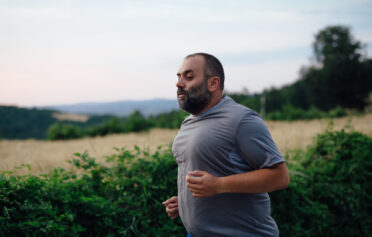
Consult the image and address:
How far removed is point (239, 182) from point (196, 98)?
2.12ft

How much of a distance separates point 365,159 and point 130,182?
4147mm

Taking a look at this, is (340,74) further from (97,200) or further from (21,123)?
(21,123)

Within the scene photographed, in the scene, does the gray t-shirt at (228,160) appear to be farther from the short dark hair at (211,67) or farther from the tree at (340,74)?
the tree at (340,74)

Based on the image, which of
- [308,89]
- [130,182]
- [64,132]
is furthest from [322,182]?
[308,89]

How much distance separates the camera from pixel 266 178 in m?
1.65

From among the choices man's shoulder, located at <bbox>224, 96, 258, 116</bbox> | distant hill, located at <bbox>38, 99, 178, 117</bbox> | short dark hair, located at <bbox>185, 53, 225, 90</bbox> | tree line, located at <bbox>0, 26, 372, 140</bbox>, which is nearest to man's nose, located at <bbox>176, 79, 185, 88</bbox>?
short dark hair, located at <bbox>185, 53, 225, 90</bbox>

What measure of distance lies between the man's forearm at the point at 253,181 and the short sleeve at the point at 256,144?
5cm

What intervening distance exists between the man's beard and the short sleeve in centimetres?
35

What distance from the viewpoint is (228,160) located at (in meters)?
1.76

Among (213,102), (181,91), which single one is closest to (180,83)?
(181,91)

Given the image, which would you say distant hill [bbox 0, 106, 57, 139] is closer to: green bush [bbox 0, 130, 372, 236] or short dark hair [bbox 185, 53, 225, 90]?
green bush [bbox 0, 130, 372, 236]

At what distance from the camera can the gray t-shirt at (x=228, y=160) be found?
1.69 m

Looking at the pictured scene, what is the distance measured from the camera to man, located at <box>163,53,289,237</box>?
1.67 metres

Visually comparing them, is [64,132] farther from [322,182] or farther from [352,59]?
[352,59]
